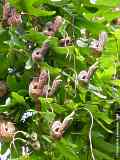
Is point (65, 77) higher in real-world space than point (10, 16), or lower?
lower

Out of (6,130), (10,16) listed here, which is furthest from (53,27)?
(6,130)

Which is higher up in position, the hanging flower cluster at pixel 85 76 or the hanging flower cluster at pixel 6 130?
the hanging flower cluster at pixel 85 76

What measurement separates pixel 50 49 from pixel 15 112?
151 millimetres

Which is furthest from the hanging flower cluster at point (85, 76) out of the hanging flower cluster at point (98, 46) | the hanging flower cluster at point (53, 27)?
the hanging flower cluster at point (53, 27)

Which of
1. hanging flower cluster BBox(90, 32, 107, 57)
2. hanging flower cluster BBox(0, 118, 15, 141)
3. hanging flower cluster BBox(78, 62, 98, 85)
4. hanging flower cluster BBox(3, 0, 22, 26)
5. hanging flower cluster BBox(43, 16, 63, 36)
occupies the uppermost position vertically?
hanging flower cluster BBox(3, 0, 22, 26)

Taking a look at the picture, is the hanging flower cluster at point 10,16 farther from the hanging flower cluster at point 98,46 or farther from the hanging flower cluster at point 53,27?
the hanging flower cluster at point 98,46

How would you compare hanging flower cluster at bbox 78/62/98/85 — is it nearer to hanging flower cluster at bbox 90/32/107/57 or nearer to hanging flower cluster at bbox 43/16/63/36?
hanging flower cluster at bbox 90/32/107/57

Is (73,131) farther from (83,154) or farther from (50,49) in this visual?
(50,49)

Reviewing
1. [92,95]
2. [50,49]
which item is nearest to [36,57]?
[50,49]

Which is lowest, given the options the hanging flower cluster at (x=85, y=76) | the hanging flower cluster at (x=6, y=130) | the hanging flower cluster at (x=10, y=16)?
the hanging flower cluster at (x=6, y=130)

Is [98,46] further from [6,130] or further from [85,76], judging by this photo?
[6,130]

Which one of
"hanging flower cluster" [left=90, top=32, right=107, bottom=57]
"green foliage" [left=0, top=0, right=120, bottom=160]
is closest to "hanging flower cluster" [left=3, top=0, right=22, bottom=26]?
"green foliage" [left=0, top=0, right=120, bottom=160]

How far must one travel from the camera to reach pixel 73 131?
1.21 meters

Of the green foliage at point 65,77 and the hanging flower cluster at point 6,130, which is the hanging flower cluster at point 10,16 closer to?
the green foliage at point 65,77
